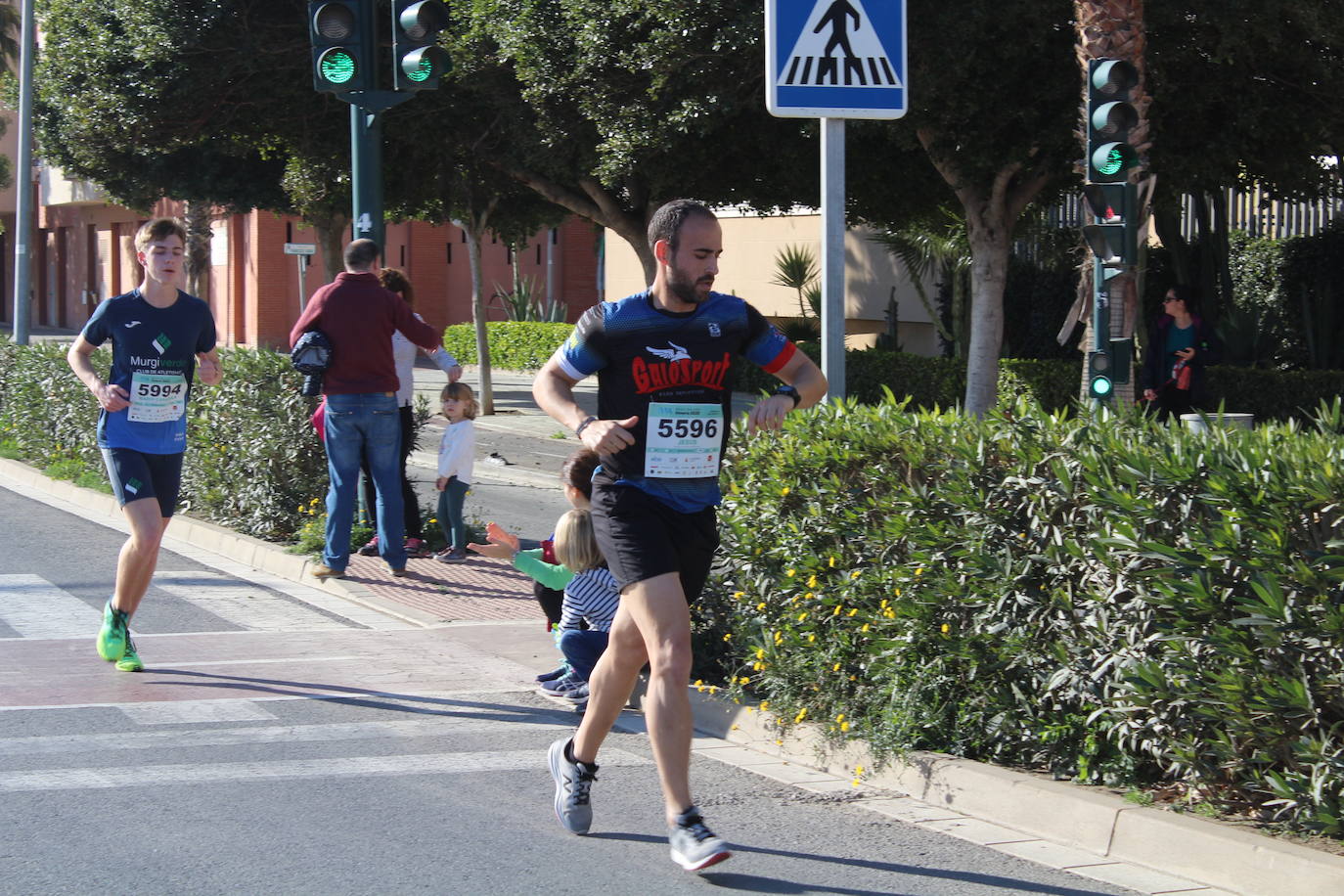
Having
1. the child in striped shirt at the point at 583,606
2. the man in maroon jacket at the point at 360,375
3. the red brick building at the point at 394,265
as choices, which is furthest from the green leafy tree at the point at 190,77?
the red brick building at the point at 394,265

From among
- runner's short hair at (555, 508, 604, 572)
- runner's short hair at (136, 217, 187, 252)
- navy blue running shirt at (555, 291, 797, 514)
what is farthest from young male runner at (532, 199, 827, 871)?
runner's short hair at (136, 217, 187, 252)

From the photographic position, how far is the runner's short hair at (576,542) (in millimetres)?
6316

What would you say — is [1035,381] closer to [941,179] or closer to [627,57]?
[941,179]

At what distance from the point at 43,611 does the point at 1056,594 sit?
19.9 feet

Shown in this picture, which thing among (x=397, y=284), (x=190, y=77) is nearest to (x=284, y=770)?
(x=397, y=284)

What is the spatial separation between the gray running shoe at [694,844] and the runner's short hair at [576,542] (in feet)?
5.99

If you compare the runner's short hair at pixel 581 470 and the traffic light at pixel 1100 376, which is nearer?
the runner's short hair at pixel 581 470

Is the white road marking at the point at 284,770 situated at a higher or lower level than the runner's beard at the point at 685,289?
lower

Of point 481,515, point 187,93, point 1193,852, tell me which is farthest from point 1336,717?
point 187,93

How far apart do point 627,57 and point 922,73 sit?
2.91m

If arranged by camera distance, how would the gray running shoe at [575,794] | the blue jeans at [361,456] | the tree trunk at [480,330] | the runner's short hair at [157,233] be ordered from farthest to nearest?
the tree trunk at [480,330] < the blue jeans at [361,456] < the runner's short hair at [157,233] < the gray running shoe at [575,794]

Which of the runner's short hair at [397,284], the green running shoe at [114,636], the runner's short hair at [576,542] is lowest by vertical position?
the green running shoe at [114,636]

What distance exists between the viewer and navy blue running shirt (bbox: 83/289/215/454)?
7383mm

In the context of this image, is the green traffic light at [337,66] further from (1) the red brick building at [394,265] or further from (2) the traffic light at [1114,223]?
(1) the red brick building at [394,265]
